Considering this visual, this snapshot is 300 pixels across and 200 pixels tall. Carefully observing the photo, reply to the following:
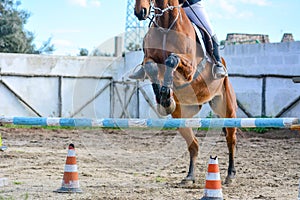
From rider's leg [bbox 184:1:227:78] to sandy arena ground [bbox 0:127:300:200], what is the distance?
1.51 metres

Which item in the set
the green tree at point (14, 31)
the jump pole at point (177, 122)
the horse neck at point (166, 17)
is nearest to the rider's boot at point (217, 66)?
the horse neck at point (166, 17)

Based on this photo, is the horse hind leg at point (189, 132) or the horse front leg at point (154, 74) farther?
the horse hind leg at point (189, 132)

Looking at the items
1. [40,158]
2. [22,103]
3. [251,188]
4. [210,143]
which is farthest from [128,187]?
[22,103]

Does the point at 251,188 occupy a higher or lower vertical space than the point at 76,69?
lower

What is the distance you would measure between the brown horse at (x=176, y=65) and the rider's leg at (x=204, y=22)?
0.42 feet

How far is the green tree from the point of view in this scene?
88.7ft

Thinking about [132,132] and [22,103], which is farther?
[22,103]

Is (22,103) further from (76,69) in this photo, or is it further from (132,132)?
(132,132)

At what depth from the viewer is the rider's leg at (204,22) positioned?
7.74 m

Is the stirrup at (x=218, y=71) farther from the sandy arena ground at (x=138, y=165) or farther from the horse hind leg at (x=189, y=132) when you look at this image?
the sandy arena ground at (x=138, y=165)

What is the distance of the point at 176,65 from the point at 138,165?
3109mm

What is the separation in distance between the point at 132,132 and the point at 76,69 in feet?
14.4

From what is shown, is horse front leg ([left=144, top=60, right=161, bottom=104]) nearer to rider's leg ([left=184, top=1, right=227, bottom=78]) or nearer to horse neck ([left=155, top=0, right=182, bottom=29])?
horse neck ([left=155, top=0, right=182, bottom=29])

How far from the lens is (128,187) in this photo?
705 cm
